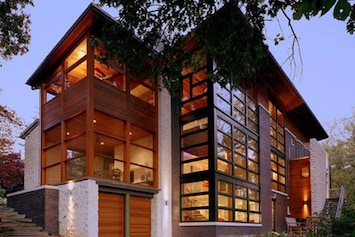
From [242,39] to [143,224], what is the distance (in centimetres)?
866

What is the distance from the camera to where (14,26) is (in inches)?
406

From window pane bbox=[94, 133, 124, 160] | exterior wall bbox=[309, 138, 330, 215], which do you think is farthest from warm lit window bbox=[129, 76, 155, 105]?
exterior wall bbox=[309, 138, 330, 215]

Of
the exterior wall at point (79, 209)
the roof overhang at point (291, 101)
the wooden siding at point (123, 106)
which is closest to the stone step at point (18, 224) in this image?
the exterior wall at point (79, 209)

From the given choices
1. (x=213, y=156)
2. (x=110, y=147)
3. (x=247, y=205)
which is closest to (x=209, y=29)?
(x=213, y=156)

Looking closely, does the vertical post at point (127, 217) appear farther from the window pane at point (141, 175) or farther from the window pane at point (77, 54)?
the window pane at point (77, 54)

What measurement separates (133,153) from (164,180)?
1501mm

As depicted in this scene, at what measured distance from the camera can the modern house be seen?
41.1ft

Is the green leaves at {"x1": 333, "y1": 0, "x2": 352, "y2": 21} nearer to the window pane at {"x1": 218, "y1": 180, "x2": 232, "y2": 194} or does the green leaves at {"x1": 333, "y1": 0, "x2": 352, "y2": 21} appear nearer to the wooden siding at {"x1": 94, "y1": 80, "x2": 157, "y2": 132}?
the wooden siding at {"x1": 94, "y1": 80, "x2": 157, "y2": 132}

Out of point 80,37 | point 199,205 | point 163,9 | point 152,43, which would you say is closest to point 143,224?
point 199,205

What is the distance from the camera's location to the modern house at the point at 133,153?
12.5m

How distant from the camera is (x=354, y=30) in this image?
20.7ft

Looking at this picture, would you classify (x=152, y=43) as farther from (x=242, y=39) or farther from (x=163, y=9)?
(x=242, y=39)

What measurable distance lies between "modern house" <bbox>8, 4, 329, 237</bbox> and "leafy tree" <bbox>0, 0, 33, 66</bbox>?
155 cm

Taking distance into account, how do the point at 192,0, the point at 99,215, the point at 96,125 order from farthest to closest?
the point at 96,125, the point at 99,215, the point at 192,0
